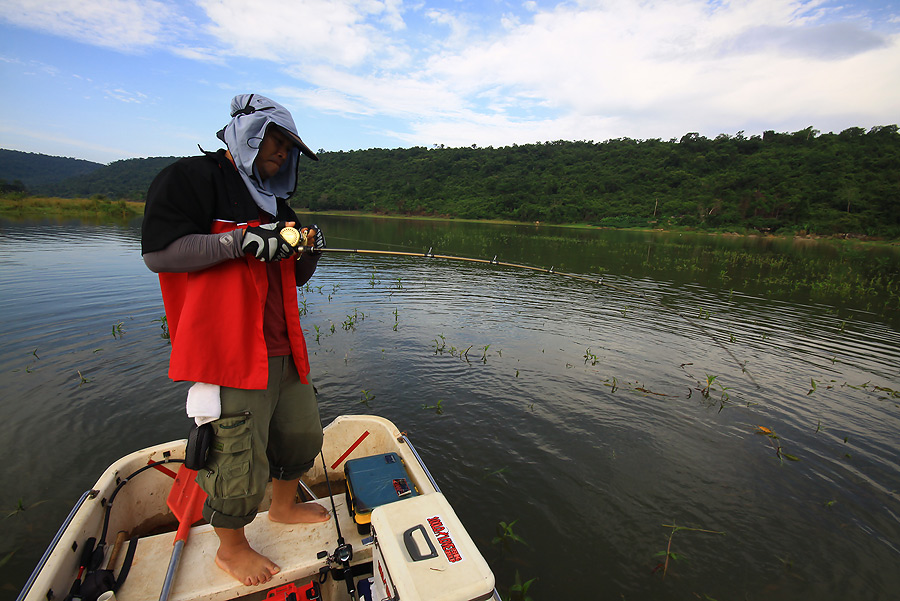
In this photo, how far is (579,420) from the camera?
6832 millimetres

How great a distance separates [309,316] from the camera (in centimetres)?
1148

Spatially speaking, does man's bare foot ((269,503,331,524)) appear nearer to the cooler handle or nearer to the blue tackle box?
the blue tackle box

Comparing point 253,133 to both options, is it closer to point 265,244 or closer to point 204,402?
point 265,244

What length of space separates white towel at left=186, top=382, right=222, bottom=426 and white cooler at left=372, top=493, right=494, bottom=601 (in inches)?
46.4

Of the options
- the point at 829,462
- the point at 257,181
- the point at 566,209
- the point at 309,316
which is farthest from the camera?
the point at 566,209

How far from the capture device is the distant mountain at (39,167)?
144000mm

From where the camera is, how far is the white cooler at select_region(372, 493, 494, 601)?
2.07 meters

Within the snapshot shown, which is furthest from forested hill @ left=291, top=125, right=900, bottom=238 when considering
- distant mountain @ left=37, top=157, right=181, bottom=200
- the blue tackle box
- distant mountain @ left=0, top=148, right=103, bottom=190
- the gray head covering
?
distant mountain @ left=0, top=148, right=103, bottom=190

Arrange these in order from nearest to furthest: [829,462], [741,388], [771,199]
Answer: [829,462] → [741,388] → [771,199]

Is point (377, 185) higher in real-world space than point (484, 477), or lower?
higher

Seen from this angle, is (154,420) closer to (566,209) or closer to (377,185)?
(566,209)

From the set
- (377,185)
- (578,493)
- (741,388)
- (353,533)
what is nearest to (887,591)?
(578,493)

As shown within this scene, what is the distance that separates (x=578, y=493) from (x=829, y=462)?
4253 mm

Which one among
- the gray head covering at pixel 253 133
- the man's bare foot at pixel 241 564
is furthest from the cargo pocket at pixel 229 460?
the gray head covering at pixel 253 133
